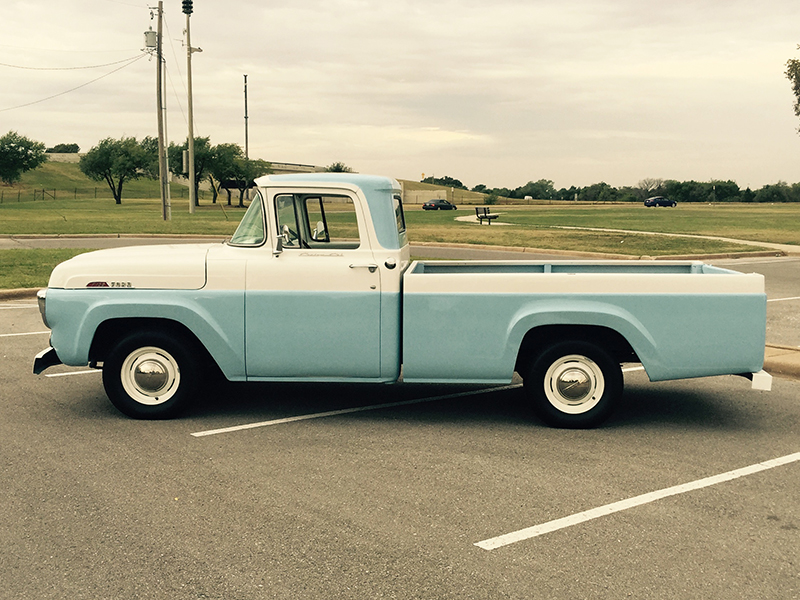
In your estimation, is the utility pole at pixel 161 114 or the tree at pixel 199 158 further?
the tree at pixel 199 158

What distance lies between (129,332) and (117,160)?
82.1m

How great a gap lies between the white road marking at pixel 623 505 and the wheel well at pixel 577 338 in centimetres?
129

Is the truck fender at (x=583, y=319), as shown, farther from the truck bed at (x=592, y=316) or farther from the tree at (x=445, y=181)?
the tree at (x=445, y=181)

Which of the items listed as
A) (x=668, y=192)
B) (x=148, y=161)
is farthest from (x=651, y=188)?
(x=148, y=161)

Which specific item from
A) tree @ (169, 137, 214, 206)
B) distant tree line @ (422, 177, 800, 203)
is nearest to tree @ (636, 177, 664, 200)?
distant tree line @ (422, 177, 800, 203)

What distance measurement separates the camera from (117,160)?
3248 inches

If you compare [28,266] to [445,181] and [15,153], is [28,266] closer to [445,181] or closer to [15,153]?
[15,153]

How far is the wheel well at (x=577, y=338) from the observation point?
20.1 feet

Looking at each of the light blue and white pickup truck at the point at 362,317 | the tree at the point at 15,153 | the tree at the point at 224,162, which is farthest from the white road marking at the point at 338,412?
the tree at the point at 15,153

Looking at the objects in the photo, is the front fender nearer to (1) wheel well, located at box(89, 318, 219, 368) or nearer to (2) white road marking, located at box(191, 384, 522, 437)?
(1) wheel well, located at box(89, 318, 219, 368)

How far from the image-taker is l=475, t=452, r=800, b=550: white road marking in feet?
13.7

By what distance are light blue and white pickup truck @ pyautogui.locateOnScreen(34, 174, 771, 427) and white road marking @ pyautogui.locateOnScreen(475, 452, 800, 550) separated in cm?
79

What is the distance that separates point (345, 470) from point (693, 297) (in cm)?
287

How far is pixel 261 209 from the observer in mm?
6301
